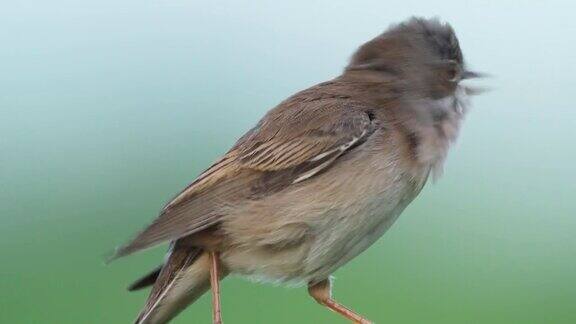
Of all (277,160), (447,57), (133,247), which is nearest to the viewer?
(133,247)

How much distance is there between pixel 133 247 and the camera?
11.6 feet

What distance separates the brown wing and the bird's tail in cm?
15

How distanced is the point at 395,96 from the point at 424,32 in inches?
10.0

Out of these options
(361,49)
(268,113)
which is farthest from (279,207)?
(361,49)

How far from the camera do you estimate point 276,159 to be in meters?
3.79

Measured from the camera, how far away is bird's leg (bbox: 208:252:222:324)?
3699mm

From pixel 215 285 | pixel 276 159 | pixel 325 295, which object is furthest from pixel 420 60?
pixel 215 285

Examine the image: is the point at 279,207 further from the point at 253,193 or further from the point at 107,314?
the point at 107,314

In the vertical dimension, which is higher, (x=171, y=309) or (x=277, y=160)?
(x=277, y=160)

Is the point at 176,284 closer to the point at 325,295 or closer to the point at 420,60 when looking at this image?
the point at 325,295

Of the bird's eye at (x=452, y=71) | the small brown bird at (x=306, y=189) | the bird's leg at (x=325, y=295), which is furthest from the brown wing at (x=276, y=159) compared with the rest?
the bird's leg at (x=325, y=295)

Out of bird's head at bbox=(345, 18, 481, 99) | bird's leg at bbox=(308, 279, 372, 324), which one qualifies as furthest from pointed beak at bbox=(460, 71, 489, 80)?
bird's leg at bbox=(308, 279, 372, 324)

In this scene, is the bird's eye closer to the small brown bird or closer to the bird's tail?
the small brown bird

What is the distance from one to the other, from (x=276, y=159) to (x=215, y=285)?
414mm
